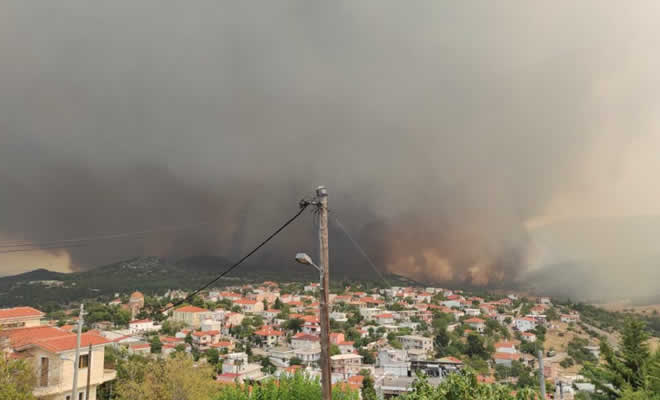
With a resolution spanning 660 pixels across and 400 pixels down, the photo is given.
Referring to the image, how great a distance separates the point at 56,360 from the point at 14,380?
5.53m

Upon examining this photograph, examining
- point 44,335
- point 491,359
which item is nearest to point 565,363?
point 491,359

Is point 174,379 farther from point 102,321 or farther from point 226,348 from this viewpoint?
point 102,321

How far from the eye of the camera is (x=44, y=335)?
2442cm

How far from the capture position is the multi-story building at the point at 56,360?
71.8 ft

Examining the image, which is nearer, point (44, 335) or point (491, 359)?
point (44, 335)

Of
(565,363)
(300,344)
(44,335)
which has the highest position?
(44,335)

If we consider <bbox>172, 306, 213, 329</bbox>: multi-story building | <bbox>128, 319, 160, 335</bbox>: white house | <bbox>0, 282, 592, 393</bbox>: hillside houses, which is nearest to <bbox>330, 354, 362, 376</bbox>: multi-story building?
<bbox>0, 282, 592, 393</bbox>: hillside houses

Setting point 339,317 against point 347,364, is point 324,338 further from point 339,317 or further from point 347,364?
point 339,317

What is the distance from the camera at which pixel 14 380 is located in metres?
17.1

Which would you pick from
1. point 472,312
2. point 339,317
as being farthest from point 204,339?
point 472,312

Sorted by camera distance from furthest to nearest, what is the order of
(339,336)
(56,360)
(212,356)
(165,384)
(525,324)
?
(525,324) → (339,336) → (212,356) → (165,384) → (56,360)

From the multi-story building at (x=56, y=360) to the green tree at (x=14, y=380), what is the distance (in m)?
3.41

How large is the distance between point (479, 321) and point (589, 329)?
42945 millimetres

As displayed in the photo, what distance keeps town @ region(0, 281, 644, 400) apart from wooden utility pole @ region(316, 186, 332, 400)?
2033 centimetres
